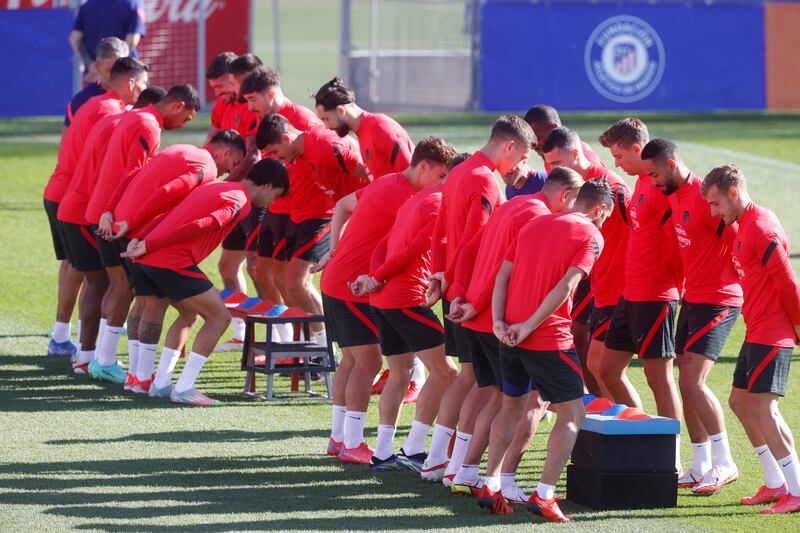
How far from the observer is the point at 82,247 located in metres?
11.2

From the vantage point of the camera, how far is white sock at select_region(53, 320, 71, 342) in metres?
11.6

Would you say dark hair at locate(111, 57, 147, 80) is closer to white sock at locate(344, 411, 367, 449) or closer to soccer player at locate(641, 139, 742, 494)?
white sock at locate(344, 411, 367, 449)

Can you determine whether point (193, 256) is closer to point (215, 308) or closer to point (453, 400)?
point (215, 308)

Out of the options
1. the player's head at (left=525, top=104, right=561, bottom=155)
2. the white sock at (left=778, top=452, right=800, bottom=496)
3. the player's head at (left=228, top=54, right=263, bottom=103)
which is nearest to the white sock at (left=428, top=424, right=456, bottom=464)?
the white sock at (left=778, top=452, right=800, bottom=496)

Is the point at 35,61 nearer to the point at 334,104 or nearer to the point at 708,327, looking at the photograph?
the point at 334,104

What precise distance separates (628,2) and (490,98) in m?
3.19

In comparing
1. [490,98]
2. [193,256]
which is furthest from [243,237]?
[490,98]

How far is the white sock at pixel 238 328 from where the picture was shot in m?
12.2

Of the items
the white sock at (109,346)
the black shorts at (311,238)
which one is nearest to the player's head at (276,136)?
the black shorts at (311,238)

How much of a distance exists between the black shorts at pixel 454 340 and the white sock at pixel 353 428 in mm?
704

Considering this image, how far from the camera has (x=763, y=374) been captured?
7.47 meters

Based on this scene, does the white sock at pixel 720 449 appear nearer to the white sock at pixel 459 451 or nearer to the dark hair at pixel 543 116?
the white sock at pixel 459 451

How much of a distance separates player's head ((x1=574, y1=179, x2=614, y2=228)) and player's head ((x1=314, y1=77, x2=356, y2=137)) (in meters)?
3.00

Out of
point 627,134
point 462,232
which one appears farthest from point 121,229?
point 627,134
